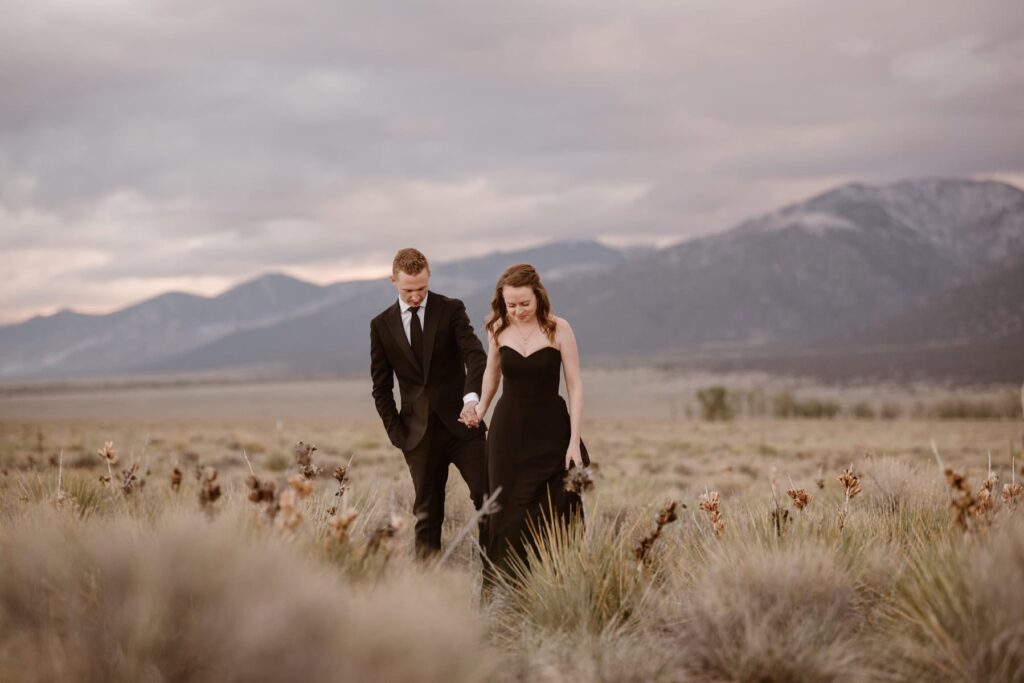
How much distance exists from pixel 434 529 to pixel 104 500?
222cm

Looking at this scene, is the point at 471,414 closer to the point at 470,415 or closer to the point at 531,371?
the point at 470,415

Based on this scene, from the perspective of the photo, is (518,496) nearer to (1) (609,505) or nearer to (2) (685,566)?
(2) (685,566)

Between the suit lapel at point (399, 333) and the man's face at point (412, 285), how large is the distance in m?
0.20

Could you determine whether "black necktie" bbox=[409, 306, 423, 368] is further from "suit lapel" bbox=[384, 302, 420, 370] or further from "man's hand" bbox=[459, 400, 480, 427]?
"man's hand" bbox=[459, 400, 480, 427]

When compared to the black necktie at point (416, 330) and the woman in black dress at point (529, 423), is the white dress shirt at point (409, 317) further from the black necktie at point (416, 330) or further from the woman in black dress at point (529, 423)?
the woman in black dress at point (529, 423)

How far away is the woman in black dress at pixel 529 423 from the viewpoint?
538 cm

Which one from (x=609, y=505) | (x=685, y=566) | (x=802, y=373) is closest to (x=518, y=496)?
(x=685, y=566)

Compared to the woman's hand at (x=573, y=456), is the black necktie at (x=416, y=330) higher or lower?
higher

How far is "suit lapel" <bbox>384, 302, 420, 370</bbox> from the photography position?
5.68 meters

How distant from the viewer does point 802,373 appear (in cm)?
14350

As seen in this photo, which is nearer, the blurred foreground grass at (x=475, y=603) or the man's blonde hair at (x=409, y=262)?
the blurred foreground grass at (x=475, y=603)

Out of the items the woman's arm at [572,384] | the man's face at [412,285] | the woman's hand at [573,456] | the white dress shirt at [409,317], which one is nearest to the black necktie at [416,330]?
the white dress shirt at [409,317]

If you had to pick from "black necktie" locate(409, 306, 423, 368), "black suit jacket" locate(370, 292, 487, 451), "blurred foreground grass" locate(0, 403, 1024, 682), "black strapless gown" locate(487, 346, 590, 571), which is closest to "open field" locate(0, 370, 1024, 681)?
"blurred foreground grass" locate(0, 403, 1024, 682)

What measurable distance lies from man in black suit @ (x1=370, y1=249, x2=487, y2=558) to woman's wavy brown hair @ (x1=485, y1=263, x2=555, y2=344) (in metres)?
0.17
